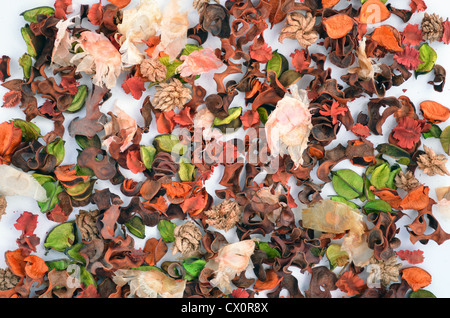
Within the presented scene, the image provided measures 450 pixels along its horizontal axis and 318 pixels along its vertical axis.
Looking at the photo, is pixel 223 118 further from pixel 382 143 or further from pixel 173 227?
pixel 382 143

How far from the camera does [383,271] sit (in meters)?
1.08

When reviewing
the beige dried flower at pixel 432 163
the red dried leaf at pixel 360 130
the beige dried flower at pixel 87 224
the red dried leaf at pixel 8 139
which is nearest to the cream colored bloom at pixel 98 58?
the red dried leaf at pixel 8 139

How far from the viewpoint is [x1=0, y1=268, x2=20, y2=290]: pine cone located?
101 cm

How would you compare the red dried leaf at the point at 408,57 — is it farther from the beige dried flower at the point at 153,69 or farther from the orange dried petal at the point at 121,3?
the orange dried petal at the point at 121,3

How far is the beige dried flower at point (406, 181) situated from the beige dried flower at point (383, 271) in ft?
0.71

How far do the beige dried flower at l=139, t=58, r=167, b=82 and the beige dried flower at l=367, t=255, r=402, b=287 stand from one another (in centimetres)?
83

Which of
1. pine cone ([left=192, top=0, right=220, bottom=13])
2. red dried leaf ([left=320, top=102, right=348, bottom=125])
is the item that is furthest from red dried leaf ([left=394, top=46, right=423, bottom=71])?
pine cone ([left=192, top=0, right=220, bottom=13])

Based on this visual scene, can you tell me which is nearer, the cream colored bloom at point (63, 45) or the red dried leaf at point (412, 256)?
the cream colored bloom at point (63, 45)

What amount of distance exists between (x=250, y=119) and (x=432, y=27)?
0.60 metres

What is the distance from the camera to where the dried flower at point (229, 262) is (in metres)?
1.04

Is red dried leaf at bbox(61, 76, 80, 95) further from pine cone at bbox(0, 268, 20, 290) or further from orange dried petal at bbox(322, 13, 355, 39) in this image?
orange dried petal at bbox(322, 13, 355, 39)

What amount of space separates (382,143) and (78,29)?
948mm

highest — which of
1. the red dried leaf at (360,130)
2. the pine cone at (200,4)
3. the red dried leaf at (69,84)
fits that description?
the pine cone at (200,4)
